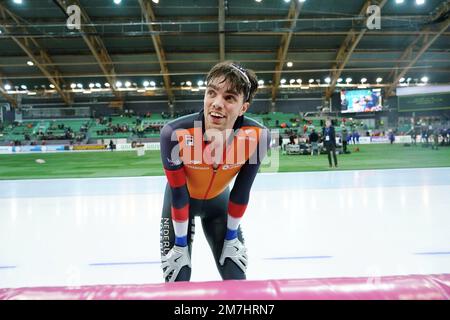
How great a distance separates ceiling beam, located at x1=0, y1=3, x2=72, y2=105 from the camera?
25188 mm

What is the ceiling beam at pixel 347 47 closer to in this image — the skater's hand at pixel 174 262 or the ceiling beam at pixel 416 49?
the ceiling beam at pixel 416 49

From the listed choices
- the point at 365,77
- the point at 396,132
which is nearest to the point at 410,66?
the point at 365,77

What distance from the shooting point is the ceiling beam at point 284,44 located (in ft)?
78.3

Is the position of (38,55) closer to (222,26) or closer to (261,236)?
(222,26)

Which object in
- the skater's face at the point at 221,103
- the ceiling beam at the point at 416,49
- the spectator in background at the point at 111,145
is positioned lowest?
the skater's face at the point at 221,103

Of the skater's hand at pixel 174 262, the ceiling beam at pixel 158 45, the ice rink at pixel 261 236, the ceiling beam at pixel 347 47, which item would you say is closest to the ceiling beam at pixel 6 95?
the ceiling beam at pixel 158 45

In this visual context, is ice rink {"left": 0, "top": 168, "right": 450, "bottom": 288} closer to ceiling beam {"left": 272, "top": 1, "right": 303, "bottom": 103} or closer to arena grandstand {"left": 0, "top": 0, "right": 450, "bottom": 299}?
arena grandstand {"left": 0, "top": 0, "right": 450, "bottom": 299}

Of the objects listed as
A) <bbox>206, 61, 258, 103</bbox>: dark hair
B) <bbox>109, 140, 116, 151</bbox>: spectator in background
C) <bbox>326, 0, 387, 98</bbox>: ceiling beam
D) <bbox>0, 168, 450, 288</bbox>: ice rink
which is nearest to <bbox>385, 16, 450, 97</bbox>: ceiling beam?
<bbox>326, 0, 387, 98</bbox>: ceiling beam

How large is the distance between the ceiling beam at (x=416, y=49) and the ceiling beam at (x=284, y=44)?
12.7 metres

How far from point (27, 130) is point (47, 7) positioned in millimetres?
17316

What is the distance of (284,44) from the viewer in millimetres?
29344

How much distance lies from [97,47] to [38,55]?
7275 mm

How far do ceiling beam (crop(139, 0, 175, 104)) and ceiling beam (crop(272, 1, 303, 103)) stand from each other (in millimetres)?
11163

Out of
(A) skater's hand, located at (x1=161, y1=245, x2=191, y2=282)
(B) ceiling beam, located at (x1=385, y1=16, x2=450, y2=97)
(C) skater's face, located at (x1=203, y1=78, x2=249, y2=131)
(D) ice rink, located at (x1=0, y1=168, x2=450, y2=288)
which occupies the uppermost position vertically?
(B) ceiling beam, located at (x1=385, y1=16, x2=450, y2=97)
